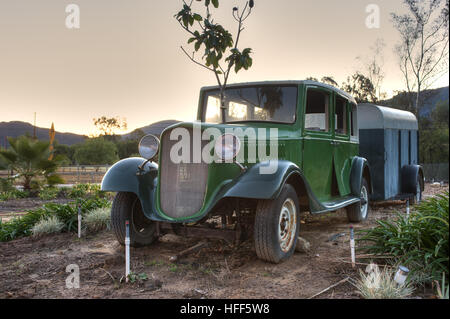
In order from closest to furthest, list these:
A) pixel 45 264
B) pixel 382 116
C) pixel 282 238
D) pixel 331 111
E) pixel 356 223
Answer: pixel 282 238 → pixel 45 264 → pixel 331 111 → pixel 356 223 → pixel 382 116

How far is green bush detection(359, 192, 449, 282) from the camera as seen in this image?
130 inches

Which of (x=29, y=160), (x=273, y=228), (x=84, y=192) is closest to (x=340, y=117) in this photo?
(x=273, y=228)

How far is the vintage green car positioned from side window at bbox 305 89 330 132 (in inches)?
0.6

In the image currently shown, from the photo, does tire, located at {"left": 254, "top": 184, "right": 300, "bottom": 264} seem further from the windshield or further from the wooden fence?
the wooden fence

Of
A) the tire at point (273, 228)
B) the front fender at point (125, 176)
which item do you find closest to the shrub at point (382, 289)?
the tire at point (273, 228)

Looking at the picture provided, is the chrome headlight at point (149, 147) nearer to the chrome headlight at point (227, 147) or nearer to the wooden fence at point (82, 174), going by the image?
the chrome headlight at point (227, 147)

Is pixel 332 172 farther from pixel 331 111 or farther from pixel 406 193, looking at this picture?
pixel 406 193

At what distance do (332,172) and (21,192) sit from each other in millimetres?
10838

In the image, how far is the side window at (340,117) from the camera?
5.85 meters

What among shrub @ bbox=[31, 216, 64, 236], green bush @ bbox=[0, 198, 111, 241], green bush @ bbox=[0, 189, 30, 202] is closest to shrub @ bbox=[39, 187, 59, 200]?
green bush @ bbox=[0, 189, 30, 202]

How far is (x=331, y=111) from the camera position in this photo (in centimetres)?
554

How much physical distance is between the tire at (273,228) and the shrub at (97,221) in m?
3.27

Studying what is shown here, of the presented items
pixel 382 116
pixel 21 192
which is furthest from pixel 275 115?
pixel 21 192

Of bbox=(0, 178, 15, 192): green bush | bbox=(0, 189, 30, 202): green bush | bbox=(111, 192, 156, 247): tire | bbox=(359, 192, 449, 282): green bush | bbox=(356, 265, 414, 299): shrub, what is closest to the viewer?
bbox=(356, 265, 414, 299): shrub
